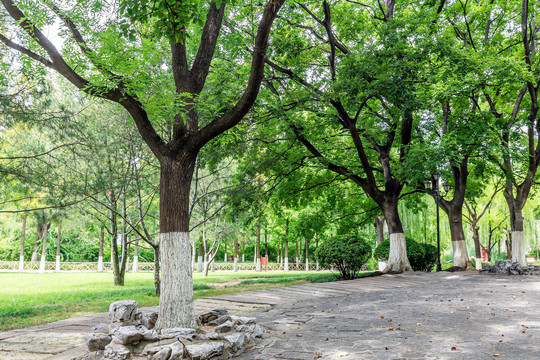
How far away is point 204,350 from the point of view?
4.25 metres

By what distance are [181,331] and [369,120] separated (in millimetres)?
12988

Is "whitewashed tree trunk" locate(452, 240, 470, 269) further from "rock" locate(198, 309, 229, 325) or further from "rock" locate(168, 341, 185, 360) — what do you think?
"rock" locate(168, 341, 185, 360)

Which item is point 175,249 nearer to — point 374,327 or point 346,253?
point 374,327

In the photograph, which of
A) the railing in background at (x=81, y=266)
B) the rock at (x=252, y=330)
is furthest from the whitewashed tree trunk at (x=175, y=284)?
the railing in background at (x=81, y=266)

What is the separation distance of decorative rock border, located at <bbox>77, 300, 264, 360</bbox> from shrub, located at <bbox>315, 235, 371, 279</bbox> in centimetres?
860

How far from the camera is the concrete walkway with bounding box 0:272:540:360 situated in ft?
14.6

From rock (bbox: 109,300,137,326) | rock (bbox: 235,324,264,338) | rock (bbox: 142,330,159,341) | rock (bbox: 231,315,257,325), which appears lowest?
rock (bbox: 235,324,264,338)

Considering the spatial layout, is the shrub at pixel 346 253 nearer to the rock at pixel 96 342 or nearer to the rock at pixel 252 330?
the rock at pixel 252 330

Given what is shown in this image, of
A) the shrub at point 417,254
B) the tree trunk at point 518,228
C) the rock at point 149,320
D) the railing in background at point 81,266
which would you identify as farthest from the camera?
the railing in background at point 81,266

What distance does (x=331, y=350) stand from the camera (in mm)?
4590

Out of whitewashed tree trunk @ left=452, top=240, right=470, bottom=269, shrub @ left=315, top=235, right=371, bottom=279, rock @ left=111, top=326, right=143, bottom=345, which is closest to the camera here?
rock @ left=111, top=326, right=143, bottom=345

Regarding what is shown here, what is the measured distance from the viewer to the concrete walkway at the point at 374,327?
4465mm

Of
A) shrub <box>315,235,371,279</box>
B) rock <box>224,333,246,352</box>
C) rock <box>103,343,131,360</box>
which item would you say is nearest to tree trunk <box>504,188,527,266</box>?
shrub <box>315,235,371,279</box>

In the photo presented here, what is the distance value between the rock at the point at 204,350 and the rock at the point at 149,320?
1.36 meters
